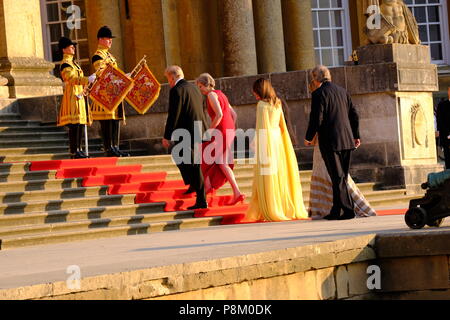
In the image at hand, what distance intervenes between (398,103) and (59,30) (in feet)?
33.5

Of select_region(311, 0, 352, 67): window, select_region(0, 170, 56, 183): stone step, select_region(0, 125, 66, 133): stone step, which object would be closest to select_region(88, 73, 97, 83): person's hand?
select_region(0, 170, 56, 183): stone step

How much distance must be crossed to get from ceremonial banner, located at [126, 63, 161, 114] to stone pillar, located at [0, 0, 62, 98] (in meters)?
3.62

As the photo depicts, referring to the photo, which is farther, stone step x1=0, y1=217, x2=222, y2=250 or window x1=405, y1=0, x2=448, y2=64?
window x1=405, y1=0, x2=448, y2=64

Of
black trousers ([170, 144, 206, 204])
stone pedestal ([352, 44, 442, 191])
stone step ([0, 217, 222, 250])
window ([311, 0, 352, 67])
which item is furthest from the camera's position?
window ([311, 0, 352, 67])

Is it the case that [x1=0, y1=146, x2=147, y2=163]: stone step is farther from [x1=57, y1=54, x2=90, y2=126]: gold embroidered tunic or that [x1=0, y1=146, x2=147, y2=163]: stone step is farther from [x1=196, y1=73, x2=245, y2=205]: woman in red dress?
[x1=196, y1=73, x2=245, y2=205]: woman in red dress

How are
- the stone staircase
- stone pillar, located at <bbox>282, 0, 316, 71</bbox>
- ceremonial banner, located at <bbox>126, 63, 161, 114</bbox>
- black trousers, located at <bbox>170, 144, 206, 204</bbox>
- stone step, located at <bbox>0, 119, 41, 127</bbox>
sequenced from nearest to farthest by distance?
the stone staircase → black trousers, located at <bbox>170, 144, 206, 204</bbox> → ceremonial banner, located at <bbox>126, 63, 161, 114</bbox> → stone step, located at <bbox>0, 119, 41, 127</bbox> → stone pillar, located at <bbox>282, 0, 316, 71</bbox>

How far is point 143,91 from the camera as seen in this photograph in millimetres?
18188

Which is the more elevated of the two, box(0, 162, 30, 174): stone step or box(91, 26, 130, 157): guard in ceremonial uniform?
box(91, 26, 130, 157): guard in ceremonial uniform

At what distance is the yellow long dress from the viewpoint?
51.0 feet

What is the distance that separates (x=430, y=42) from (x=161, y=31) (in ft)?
24.5

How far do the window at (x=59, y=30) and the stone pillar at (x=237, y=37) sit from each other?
3.29 m
